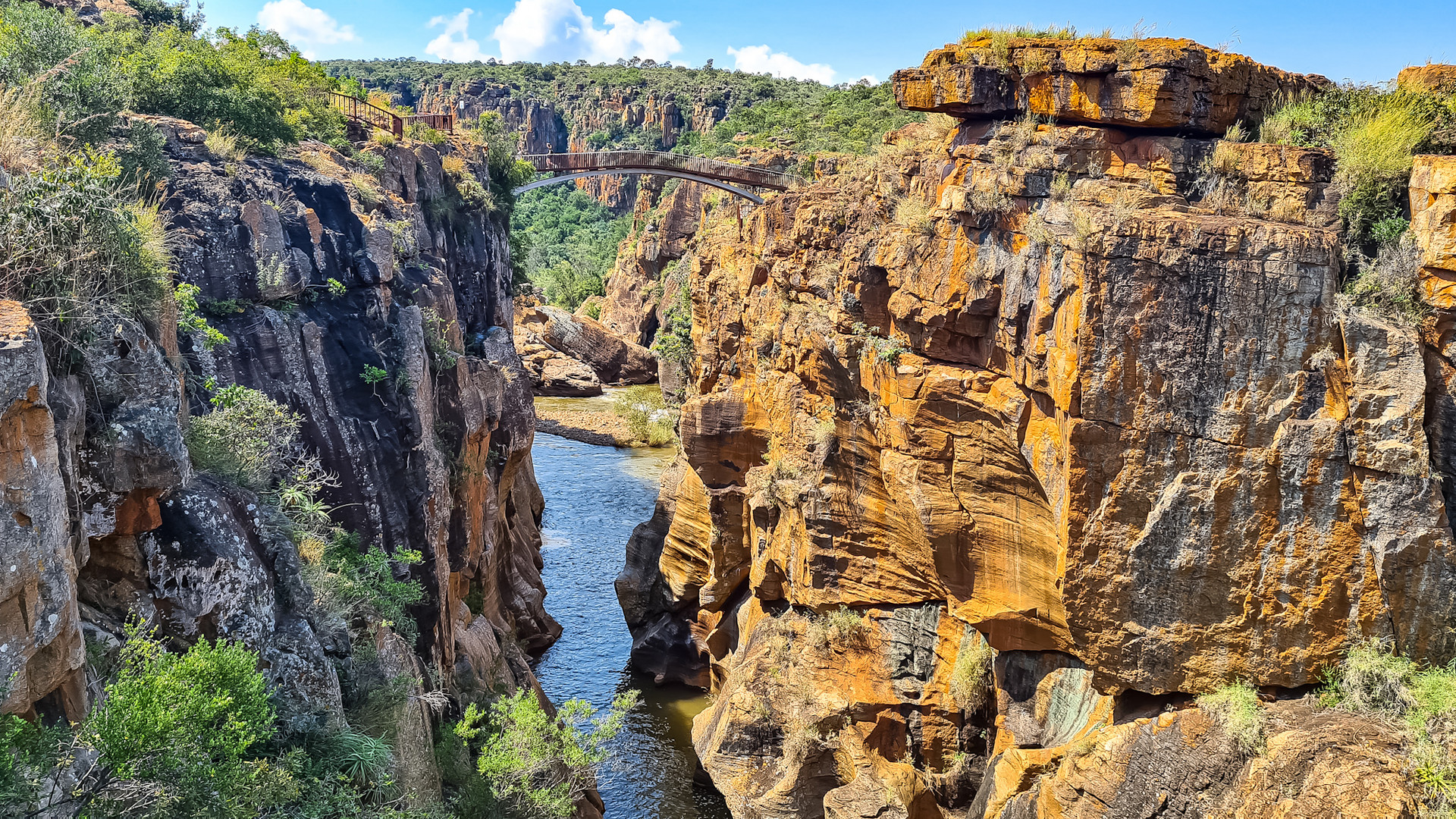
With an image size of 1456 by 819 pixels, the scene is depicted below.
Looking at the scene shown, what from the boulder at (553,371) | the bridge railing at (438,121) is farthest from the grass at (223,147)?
the boulder at (553,371)

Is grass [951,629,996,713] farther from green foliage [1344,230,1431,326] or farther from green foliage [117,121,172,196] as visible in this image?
green foliage [117,121,172,196]

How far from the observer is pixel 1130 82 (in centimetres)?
1556

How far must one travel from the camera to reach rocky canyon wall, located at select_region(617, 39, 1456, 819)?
13.1 metres

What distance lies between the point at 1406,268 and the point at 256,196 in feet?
55.2

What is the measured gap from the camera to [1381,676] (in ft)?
42.5

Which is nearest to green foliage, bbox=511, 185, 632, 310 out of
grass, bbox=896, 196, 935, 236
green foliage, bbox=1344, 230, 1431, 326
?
grass, bbox=896, 196, 935, 236

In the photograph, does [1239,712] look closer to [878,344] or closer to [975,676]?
[975,676]

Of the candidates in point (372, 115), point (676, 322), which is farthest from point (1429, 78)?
point (676, 322)

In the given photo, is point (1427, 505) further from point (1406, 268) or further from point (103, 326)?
point (103, 326)

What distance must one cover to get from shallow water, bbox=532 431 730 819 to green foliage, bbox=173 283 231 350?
13.1 metres

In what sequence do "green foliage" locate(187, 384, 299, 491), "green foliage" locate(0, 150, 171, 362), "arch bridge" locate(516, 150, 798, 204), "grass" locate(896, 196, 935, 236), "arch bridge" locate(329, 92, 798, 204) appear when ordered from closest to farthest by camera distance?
"green foliage" locate(0, 150, 171, 362) < "green foliage" locate(187, 384, 299, 491) < "grass" locate(896, 196, 935, 236) < "arch bridge" locate(329, 92, 798, 204) < "arch bridge" locate(516, 150, 798, 204)

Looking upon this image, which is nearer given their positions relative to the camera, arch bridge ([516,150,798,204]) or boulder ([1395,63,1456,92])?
boulder ([1395,63,1456,92])

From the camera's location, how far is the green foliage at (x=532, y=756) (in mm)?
14875

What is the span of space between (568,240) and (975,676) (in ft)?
295
